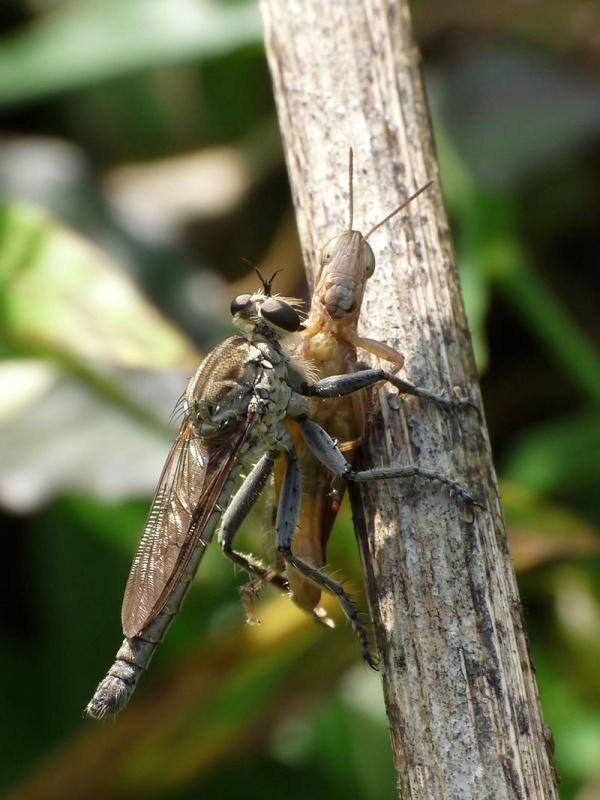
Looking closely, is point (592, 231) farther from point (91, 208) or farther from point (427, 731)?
point (427, 731)

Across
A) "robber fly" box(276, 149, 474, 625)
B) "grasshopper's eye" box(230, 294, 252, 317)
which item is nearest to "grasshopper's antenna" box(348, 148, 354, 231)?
"robber fly" box(276, 149, 474, 625)

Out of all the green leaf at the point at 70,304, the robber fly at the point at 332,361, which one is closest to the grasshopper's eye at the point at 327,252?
the robber fly at the point at 332,361

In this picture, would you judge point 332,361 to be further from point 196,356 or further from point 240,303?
point 196,356

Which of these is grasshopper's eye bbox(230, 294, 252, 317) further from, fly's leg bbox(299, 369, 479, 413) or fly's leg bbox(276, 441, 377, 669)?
Result: fly's leg bbox(276, 441, 377, 669)

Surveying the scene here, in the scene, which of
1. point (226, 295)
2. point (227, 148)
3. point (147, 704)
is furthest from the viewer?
point (227, 148)

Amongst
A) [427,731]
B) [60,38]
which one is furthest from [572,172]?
[427,731]

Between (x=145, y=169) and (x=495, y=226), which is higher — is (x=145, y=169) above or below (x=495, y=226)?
above

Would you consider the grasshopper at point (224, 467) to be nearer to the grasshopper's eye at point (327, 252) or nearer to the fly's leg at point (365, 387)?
the fly's leg at point (365, 387)
